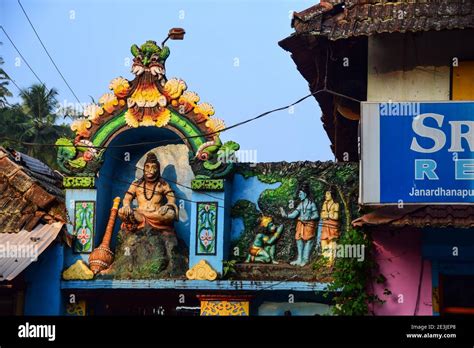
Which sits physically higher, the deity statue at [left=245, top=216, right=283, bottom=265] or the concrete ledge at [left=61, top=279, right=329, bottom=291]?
the deity statue at [left=245, top=216, right=283, bottom=265]

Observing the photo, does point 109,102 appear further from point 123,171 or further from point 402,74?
point 402,74

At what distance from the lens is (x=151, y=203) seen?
60.8 ft

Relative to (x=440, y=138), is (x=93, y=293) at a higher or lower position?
lower

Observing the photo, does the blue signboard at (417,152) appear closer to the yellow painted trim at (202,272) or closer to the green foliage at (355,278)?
the green foliage at (355,278)

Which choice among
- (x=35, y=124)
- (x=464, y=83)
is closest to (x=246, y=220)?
(x=464, y=83)

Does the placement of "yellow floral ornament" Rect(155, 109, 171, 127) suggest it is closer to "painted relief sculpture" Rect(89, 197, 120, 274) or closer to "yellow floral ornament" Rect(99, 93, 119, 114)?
"yellow floral ornament" Rect(99, 93, 119, 114)

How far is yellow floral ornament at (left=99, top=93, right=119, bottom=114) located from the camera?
18.7 meters

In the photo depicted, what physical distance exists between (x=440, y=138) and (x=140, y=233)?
17.9 ft

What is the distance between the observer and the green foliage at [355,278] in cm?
1662

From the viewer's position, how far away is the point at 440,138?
15492mm

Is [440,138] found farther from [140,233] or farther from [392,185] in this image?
[140,233]

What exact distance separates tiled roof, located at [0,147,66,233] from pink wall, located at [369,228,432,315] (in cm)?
534

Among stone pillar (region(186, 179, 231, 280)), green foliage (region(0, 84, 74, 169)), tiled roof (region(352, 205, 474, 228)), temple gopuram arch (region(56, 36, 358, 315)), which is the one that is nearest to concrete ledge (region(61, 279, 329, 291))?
temple gopuram arch (region(56, 36, 358, 315))

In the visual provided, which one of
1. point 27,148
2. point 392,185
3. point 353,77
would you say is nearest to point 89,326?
point 392,185
